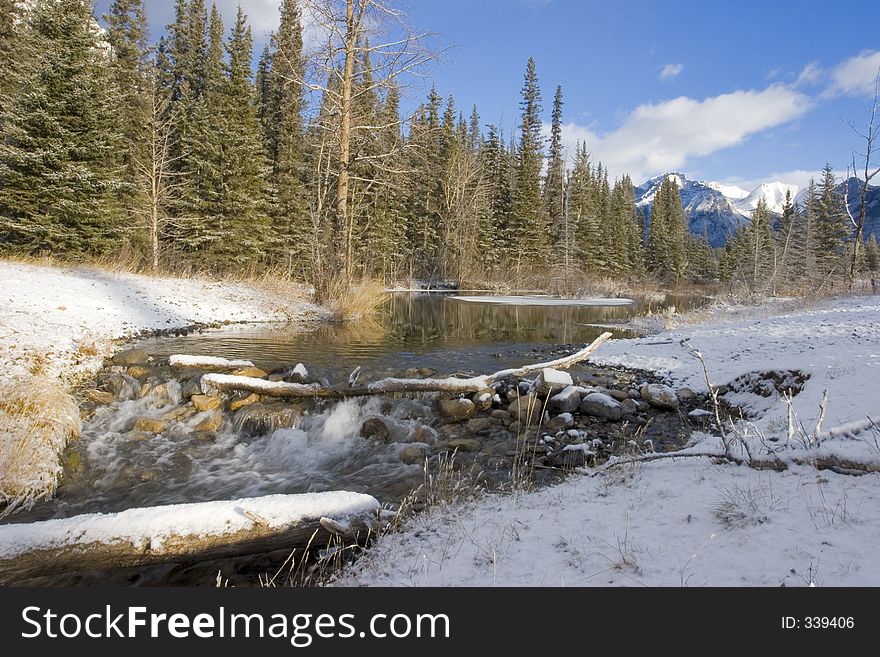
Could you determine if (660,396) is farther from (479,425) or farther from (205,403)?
(205,403)

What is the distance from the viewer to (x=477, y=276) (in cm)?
4019

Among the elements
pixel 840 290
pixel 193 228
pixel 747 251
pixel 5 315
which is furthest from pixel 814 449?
pixel 747 251

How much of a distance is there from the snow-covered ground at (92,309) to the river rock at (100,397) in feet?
1.78

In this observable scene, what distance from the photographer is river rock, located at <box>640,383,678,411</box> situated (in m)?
6.56

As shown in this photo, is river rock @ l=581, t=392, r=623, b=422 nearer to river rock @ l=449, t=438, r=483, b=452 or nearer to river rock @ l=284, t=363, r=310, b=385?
river rock @ l=449, t=438, r=483, b=452

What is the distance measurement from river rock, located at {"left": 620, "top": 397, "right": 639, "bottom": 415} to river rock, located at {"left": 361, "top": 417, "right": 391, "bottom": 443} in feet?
10.7

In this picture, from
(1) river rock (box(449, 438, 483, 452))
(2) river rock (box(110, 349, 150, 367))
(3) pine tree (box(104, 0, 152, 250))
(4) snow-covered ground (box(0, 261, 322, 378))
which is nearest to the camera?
(1) river rock (box(449, 438, 483, 452))

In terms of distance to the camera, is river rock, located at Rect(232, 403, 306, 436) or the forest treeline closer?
river rock, located at Rect(232, 403, 306, 436)

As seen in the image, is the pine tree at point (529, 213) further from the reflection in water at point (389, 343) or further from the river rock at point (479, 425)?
the river rock at point (479, 425)

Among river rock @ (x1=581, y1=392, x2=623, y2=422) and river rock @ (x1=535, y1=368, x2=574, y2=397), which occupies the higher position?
river rock @ (x1=535, y1=368, x2=574, y2=397)

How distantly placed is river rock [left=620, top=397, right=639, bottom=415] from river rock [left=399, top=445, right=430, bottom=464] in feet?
9.58

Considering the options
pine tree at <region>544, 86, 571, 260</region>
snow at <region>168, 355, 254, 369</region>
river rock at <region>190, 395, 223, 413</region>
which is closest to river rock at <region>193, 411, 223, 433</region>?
river rock at <region>190, 395, 223, 413</region>

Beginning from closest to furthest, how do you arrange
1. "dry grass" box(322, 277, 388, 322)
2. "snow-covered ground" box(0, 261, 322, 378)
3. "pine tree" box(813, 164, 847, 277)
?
1. "snow-covered ground" box(0, 261, 322, 378)
2. "dry grass" box(322, 277, 388, 322)
3. "pine tree" box(813, 164, 847, 277)

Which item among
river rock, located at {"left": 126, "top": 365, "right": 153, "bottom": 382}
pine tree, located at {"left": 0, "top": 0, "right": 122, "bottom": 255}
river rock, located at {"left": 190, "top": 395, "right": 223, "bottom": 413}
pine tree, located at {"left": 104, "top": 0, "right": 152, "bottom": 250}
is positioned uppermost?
pine tree, located at {"left": 104, "top": 0, "right": 152, "bottom": 250}
